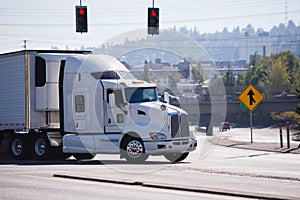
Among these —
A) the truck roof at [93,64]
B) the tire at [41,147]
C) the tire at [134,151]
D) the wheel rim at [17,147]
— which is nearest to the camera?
the tire at [134,151]

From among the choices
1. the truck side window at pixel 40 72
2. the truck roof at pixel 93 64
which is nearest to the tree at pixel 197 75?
the truck side window at pixel 40 72

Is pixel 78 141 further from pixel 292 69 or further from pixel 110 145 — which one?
pixel 292 69

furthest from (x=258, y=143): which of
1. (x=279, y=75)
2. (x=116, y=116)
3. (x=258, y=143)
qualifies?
(x=279, y=75)

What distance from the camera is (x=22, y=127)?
28.9 m

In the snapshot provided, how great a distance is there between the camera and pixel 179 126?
25750 millimetres

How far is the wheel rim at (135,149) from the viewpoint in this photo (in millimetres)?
25312

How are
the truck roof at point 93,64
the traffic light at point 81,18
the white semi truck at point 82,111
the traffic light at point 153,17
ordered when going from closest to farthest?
the white semi truck at point 82,111 < the truck roof at point 93,64 < the traffic light at point 81,18 < the traffic light at point 153,17

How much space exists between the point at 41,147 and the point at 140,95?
16.9 feet

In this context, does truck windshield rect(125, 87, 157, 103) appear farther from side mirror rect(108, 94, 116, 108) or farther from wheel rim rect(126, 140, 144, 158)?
wheel rim rect(126, 140, 144, 158)

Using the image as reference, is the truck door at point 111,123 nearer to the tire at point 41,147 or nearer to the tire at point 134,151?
the tire at point 134,151

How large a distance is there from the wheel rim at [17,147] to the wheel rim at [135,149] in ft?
19.5

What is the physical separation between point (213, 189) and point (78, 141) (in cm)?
1192

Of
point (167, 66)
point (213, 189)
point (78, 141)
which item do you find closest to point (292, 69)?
point (167, 66)

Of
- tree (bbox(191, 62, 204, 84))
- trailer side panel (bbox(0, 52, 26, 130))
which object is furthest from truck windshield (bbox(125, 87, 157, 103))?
tree (bbox(191, 62, 204, 84))
